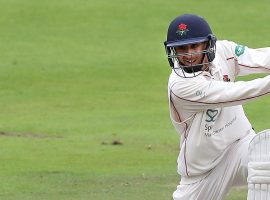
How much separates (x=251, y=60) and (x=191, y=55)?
0.60 metres

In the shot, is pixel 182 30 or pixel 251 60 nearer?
pixel 182 30

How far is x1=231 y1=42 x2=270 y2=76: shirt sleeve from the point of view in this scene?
25.2 feet

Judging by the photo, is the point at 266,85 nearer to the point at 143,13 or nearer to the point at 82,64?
the point at 82,64

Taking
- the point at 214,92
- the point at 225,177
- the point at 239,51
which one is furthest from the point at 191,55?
the point at 225,177

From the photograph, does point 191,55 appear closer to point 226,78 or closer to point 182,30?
Answer: point 182,30

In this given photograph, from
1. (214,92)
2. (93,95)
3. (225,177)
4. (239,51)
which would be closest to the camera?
(214,92)

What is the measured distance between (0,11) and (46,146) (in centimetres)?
1342

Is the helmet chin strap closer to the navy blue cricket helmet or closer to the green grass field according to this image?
the navy blue cricket helmet

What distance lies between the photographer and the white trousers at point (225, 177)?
7.63 metres

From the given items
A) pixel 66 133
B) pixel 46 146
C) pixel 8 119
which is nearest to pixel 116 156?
pixel 46 146

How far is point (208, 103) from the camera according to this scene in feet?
24.0

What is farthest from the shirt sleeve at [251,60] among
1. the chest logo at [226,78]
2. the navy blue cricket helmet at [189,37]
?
the navy blue cricket helmet at [189,37]

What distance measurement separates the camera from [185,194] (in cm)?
779

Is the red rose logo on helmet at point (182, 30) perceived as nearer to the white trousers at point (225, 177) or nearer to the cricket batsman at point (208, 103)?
the cricket batsman at point (208, 103)
